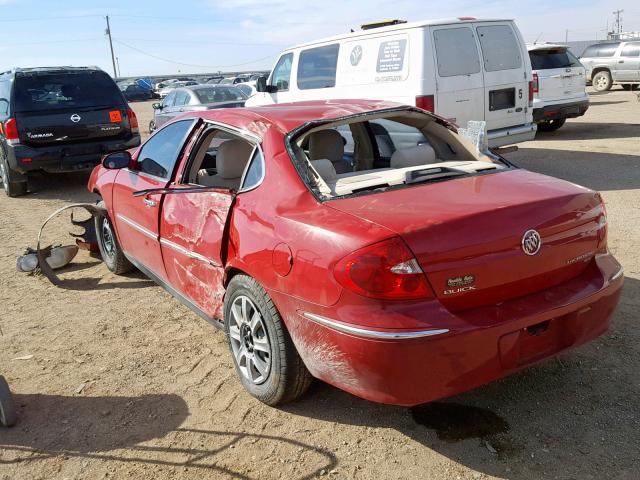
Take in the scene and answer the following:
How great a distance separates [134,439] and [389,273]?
1.62 m

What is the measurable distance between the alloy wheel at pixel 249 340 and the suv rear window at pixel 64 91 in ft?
24.2

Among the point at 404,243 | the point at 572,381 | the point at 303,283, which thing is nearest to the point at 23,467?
the point at 303,283

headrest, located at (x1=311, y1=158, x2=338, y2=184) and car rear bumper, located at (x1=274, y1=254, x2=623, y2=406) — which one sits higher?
headrest, located at (x1=311, y1=158, x2=338, y2=184)

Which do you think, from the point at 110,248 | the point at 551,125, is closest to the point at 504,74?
the point at 110,248

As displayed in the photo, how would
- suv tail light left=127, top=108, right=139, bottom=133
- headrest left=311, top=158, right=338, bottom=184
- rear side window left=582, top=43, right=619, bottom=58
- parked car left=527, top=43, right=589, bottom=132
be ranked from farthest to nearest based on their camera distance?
rear side window left=582, top=43, right=619, bottom=58
parked car left=527, top=43, right=589, bottom=132
suv tail light left=127, top=108, right=139, bottom=133
headrest left=311, top=158, right=338, bottom=184

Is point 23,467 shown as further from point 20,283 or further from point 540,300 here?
point 20,283

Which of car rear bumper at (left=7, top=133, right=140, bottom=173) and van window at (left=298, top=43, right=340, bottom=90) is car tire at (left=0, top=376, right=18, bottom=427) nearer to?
car rear bumper at (left=7, top=133, right=140, bottom=173)

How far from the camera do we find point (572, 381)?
3389 mm

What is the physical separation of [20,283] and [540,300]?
4.81m

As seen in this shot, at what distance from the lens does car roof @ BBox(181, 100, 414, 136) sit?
3.51 m

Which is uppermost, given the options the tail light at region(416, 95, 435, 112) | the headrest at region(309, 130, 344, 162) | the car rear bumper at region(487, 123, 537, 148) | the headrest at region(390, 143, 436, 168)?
the tail light at region(416, 95, 435, 112)

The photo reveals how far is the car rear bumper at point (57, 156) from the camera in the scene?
921cm

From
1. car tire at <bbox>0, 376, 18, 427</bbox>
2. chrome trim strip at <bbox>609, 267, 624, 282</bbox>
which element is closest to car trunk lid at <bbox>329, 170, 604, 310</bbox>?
chrome trim strip at <bbox>609, 267, 624, 282</bbox>

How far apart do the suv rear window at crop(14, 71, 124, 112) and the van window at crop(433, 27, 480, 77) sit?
5.23 m
